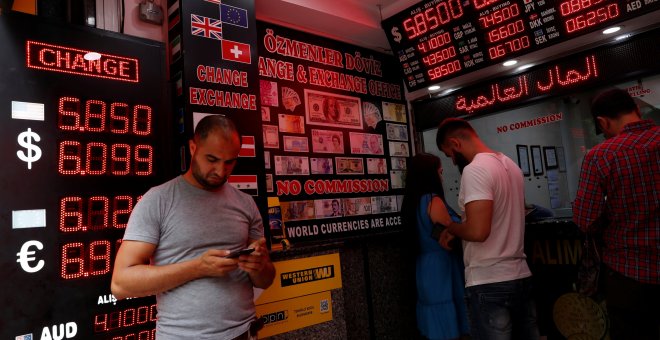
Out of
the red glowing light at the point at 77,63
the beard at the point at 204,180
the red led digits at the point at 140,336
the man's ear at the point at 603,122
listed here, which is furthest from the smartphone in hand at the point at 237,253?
the man's ear at the point at 603,122

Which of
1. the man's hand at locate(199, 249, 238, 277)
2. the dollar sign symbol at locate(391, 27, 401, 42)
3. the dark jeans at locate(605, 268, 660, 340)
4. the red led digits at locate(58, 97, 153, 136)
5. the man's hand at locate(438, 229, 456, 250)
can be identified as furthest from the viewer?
the dollar sign symbol at locate(391, 27, 401, 42)

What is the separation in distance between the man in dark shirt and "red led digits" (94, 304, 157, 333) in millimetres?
2513

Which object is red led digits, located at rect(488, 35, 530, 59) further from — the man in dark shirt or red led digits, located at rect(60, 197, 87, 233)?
red led digits, located at rect(60, 197, 87, 233)

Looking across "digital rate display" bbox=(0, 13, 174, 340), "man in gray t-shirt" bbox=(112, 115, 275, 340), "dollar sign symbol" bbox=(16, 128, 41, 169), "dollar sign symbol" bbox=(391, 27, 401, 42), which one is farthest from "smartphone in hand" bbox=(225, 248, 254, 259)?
"dollar sign symbol" bbox=(391, 27, 401, 42)

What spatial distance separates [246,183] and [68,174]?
4.24ft

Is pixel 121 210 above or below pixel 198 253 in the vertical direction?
above

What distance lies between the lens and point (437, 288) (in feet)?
10.6

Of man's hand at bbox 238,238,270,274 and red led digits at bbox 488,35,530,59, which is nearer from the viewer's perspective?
man's hand at bbox 238,238,270,274

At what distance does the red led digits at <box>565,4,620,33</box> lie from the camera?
346 centimetres

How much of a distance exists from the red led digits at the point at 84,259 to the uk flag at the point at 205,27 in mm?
1696

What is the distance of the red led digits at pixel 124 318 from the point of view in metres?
2.40

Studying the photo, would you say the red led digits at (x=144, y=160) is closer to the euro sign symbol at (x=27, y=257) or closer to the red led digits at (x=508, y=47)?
the euro sign symbol at (x=27, y=257)

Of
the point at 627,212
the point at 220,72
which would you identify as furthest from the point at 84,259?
the point at 627,212

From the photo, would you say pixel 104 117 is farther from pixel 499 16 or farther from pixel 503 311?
pixel 499 16
